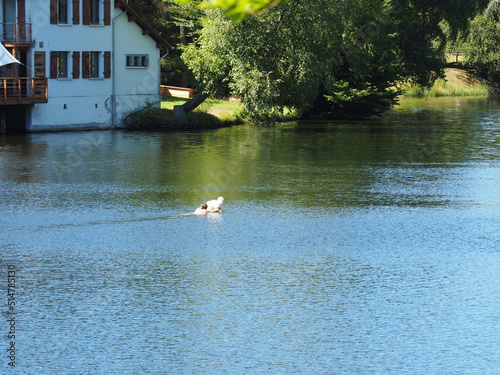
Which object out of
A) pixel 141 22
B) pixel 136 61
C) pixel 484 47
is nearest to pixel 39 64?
pixel 136 61

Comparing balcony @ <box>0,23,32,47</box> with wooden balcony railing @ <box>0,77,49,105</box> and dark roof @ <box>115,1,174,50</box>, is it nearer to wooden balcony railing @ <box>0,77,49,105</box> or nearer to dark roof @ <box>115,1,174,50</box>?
wooden balcony railing @ <box>0,77,49,105</box>

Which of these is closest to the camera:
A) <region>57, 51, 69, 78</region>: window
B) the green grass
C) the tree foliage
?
the tree foliage

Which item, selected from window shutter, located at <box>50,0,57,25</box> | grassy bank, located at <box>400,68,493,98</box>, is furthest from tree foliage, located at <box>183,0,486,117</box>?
grassy bank, located at <box>400,68,493,98</box>

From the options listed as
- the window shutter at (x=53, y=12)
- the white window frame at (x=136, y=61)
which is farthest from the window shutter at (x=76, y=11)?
the white window frame at (x=136, y=61)

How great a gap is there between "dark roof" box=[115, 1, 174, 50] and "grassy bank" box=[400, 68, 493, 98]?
40572mm

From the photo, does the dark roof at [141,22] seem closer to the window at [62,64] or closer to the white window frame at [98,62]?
the white window frame at [98,62]

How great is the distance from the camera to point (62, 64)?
4928 cm

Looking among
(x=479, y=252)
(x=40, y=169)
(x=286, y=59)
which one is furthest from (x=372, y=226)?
(x=286, y=59)

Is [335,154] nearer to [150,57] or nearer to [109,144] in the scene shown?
[109,144]

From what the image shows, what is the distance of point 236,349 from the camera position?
13.5 meters

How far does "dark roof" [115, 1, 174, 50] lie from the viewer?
166ft

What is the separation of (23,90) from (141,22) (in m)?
8.41

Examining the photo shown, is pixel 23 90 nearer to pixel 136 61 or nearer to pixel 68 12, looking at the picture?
pixel 68 12

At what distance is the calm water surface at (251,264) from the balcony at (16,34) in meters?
10.7
